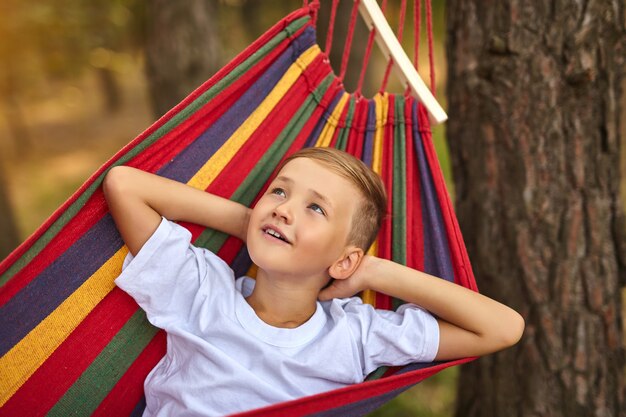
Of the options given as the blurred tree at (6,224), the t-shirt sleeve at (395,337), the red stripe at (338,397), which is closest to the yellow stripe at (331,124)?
the t-shirt sleeve at (395,337)

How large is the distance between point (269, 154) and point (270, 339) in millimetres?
565

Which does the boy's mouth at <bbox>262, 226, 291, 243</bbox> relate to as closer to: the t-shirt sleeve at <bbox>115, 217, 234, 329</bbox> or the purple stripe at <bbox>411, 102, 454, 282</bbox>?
the t-shirt sleeve at <bbox>115, 217, 234, 329</bbox>

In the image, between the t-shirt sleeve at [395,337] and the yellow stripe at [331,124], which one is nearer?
the t-shirt sleeve at [395,337]

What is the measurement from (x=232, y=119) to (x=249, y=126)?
0.06 m

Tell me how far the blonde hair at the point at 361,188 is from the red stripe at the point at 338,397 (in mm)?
404

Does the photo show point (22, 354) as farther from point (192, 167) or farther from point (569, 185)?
point (569, 185)

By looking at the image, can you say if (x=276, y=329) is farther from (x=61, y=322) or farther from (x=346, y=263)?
(x=61, y=322)

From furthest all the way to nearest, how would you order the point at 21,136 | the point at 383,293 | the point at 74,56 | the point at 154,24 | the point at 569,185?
the point at 21,136, the point at 74,56, the point at 154,24, the point at 569,185, the point at 383,293

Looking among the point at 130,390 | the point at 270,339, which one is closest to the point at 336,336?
the point at 270,339

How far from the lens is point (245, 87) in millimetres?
1847

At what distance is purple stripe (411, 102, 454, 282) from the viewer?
70.0 inches

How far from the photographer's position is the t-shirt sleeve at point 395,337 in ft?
5.24

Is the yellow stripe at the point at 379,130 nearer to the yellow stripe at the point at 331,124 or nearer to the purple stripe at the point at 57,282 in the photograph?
the yellow stripe at the point at 331,124

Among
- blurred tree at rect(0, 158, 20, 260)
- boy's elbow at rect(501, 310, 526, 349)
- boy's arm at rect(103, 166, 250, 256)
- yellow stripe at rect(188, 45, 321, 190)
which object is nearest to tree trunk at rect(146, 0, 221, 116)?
blurred tree at rect(0, 158, 20, 260)
